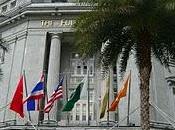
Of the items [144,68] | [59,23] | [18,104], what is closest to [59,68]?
[59,23]

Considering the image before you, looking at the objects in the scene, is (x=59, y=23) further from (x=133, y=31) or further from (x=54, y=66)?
(x=133, y=31)

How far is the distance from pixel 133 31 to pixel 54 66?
1414 cm

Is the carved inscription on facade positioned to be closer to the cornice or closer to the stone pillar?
the cornice

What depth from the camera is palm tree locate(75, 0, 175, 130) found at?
1930 centimetres

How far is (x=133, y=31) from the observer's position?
19828 mm

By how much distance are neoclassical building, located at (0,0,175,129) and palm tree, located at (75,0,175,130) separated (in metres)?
9.69

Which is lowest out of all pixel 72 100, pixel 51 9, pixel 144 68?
pixel 72 100

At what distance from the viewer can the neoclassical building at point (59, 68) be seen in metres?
30.8

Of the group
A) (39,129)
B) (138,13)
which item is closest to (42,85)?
(39,129)

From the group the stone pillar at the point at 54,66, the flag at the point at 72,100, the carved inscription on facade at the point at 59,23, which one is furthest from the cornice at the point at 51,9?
the flag at the point at 72,100

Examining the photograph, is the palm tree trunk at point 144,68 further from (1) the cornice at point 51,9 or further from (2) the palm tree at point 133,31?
(1) the cornice at point 51,9

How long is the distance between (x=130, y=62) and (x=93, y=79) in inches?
137

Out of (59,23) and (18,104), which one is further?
(59,23)

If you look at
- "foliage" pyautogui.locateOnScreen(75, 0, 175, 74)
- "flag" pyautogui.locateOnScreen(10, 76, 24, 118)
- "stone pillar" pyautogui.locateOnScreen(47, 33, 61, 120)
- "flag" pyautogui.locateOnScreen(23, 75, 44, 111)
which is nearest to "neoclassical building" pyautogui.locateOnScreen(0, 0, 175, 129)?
"stone pillar" pyautogui.locateOnScreen(47, 33, 61, 120)
